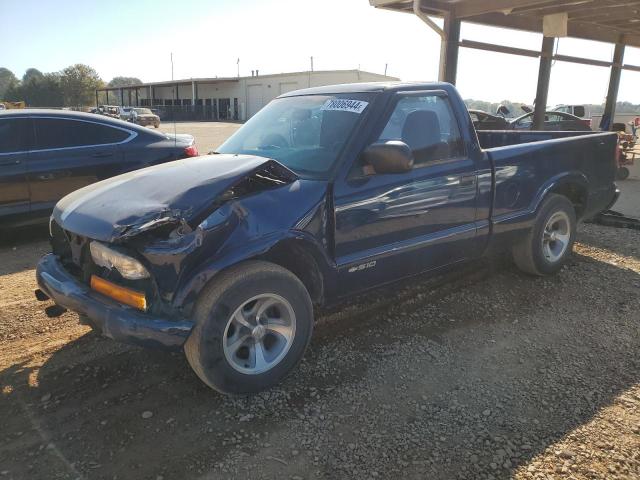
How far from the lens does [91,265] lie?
3021mm

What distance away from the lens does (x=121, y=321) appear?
269 cm

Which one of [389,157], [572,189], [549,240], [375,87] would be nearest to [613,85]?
[572,189]

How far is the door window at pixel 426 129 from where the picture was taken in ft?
12.4

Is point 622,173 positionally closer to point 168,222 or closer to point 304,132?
point 304,132

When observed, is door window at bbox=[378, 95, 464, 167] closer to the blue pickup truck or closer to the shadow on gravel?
the blue pickup truck

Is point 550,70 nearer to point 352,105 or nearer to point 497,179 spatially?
point 497,179

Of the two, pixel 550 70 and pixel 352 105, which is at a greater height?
pixel 550 70

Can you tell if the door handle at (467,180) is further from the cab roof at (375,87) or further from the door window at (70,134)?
the door window at (70,134)

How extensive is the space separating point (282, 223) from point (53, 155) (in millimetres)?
4355

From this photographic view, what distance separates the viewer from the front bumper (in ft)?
8.71

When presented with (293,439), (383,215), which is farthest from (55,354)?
(383,215)

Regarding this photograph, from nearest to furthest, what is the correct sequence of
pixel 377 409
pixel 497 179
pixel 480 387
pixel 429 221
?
1. pixel 377 409
2. pixel 480 387
3. pixel 429 221
4. pixel 497 179

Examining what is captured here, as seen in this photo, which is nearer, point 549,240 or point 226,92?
point 549,240

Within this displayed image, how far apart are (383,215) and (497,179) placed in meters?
1.39
